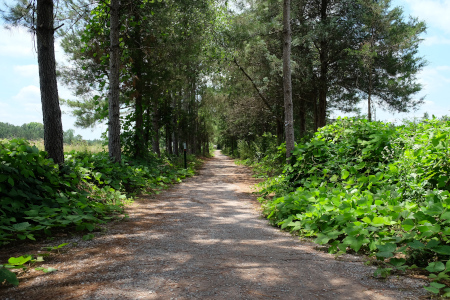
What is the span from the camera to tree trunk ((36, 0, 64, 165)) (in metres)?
6.02

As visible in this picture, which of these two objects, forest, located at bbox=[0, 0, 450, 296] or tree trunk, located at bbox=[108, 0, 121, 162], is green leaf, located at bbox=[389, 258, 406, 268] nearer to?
forest, located at bbox=[0, 0, 450, 296]

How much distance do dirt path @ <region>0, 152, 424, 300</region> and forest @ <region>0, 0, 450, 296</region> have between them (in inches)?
12.7

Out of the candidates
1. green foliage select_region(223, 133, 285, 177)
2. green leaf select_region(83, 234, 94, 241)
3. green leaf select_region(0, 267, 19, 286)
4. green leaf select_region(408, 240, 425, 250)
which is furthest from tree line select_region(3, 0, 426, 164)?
green leaf select_region(408, 240, 425, 250)

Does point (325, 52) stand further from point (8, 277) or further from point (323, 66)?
Answer: point (8, 277)

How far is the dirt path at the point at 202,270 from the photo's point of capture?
2.37 metres

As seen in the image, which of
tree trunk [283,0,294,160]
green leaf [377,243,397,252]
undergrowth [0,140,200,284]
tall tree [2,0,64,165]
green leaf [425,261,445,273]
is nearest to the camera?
green leaf [425,261,445,273]

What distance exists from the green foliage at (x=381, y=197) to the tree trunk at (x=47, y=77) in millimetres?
4938

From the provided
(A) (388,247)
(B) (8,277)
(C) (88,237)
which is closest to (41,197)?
(C) (88,237)

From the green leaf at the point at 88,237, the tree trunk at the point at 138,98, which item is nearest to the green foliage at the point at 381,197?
the green leaf at the point at 88,237

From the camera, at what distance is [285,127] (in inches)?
329

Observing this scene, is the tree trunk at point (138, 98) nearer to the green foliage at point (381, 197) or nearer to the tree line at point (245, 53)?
the tree line at point (245, 53)

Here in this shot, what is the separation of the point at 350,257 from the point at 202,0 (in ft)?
43.7

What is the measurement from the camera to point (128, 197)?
771 centimetres

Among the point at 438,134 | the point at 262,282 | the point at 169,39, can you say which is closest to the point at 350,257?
the point at 262,282
